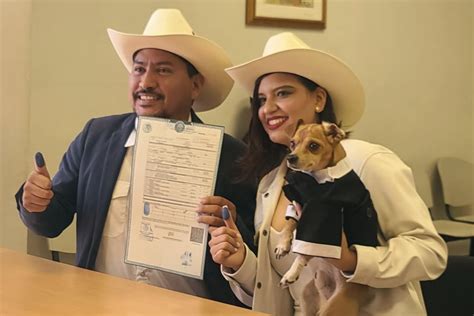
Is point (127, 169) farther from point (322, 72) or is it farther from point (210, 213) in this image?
point (322, 72)

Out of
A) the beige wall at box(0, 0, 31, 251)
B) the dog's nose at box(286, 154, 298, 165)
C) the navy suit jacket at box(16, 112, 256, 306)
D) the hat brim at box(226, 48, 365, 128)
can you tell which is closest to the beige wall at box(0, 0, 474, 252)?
the beige wall at box(0, 0, 31, 251)

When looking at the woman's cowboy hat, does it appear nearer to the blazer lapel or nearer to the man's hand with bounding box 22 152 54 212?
the blazer lapel

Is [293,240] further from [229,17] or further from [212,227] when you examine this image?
[229,17]

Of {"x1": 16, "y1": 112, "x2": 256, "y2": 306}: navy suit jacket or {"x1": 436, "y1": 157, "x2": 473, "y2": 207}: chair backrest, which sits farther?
{"x1": 436, "y1": 157, "x2": 473, "y2": 207}: chair backrest

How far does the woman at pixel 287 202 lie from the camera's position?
123 centimetres

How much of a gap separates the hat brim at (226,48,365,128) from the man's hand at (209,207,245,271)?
1.21ft

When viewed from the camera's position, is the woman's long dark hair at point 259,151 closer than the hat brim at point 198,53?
Yes

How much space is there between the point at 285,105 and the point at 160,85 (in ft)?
1.44

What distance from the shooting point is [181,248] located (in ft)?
4.50

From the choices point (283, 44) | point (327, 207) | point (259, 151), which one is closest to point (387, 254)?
point (327, 207)

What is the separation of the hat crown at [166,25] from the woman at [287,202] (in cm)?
29

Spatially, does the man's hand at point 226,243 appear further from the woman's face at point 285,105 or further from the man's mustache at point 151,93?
the man's mustache at point 151,93

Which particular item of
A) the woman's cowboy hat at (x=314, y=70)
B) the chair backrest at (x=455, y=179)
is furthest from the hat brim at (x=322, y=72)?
the chair backrest at (x=455, y=179)

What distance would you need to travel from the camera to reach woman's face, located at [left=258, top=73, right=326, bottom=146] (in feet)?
4.51
